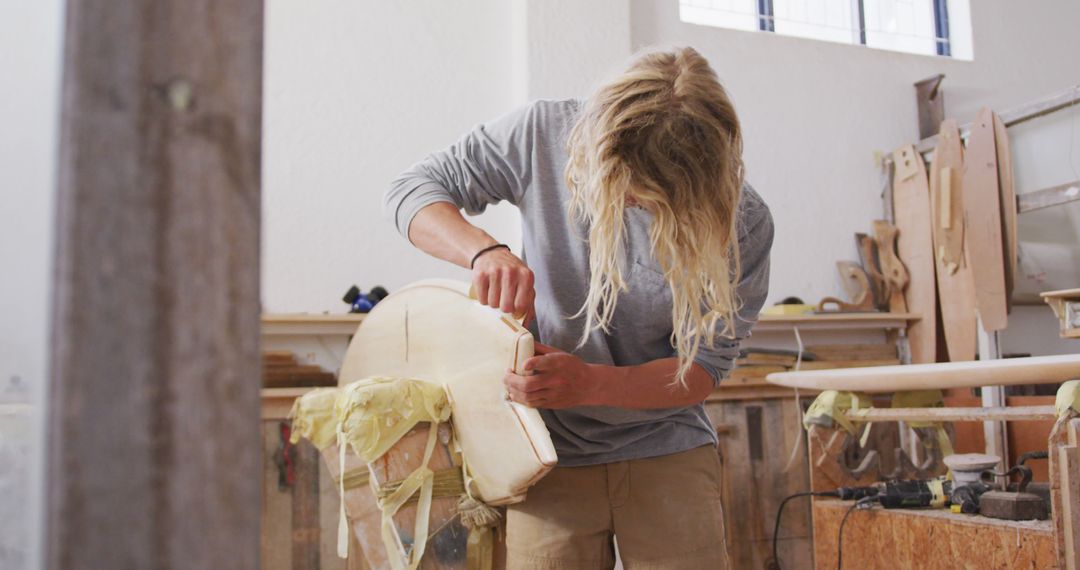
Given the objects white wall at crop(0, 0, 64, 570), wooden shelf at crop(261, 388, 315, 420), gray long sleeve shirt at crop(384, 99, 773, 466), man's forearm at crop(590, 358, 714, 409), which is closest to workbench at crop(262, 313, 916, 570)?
wooden shelf at crop(261, 388, 315, 420)

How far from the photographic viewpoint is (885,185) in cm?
458

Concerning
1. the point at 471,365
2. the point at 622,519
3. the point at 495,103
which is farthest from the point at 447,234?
the point at 495,103

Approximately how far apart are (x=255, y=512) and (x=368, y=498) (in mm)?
1313

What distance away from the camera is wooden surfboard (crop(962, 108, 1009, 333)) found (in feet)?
12.7

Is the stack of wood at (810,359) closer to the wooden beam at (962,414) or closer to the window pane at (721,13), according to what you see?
the wooden beam at (962,414)

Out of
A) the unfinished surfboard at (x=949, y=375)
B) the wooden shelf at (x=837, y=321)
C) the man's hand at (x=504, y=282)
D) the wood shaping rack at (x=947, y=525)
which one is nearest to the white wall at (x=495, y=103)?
the wooden shelf at (x=837, y=321)

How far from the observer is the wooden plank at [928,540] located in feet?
7.51

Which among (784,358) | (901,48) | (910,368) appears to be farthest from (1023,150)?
(910,368)

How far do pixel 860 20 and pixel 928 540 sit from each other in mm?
3310

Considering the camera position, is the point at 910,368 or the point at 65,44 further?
the point at 910,368

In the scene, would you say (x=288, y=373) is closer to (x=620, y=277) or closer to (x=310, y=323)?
(x=310, y=323)

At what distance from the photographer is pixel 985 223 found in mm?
3932

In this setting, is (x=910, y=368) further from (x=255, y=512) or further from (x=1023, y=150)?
(x=255, y=512)

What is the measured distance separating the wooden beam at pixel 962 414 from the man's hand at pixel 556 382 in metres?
1.61
